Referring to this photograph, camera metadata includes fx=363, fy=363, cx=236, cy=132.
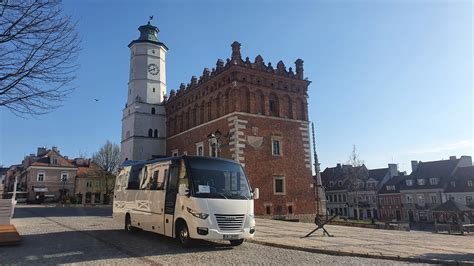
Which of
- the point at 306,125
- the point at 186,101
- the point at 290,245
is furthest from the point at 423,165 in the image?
A: the point at 290,245

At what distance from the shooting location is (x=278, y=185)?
30.8 metres

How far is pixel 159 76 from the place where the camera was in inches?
1720

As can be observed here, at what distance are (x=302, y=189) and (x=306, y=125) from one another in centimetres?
592

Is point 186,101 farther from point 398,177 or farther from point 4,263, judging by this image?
point 398,177

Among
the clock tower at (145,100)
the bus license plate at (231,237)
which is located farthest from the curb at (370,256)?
the clock tower at (145,100)

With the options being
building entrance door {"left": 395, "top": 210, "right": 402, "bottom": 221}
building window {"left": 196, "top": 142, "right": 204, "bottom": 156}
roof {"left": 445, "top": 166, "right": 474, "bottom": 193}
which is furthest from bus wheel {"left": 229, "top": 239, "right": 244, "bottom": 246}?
building entrance door {"left": 395, "top": 210, "right": 402, "bottom": 221}

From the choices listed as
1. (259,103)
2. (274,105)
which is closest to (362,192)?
(274,105)

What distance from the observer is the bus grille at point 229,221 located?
10.4 m

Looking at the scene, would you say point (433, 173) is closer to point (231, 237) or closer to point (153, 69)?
point (153, 69)

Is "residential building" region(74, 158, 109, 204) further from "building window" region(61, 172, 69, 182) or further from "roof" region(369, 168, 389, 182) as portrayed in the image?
"roof" region(369, 168, 389, 182)

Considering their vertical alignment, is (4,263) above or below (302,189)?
below

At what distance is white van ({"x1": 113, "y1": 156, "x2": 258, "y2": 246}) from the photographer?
1041 centimetres

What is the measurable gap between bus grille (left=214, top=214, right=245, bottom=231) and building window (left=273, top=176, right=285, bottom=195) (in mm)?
19886

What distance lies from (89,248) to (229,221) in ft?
13.4
